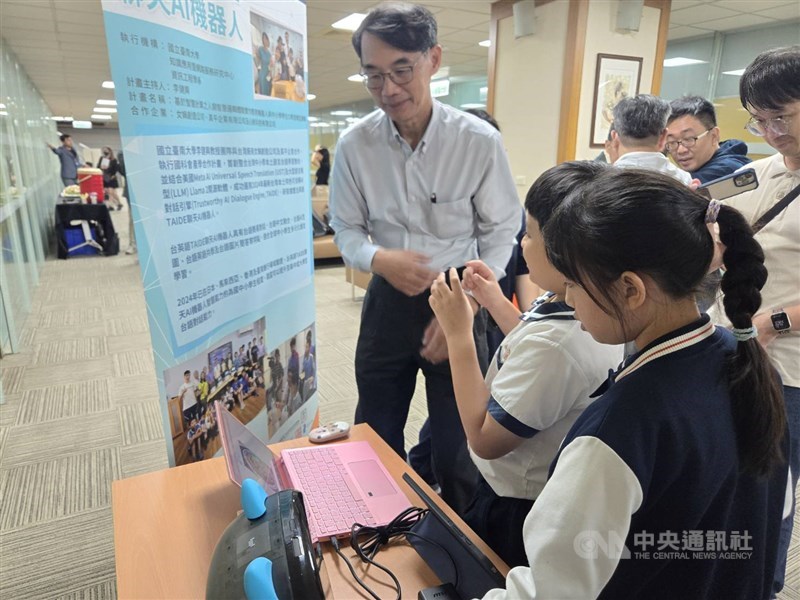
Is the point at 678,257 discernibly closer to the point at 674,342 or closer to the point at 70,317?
the point at 674,342

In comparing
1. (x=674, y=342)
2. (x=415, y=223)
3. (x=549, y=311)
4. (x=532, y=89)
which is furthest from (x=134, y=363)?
(x=532, y=89)

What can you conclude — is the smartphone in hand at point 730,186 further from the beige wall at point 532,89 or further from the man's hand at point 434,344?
the beige wall at point 532,89

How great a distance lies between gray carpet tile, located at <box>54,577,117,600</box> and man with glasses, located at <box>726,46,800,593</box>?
6.11 ft

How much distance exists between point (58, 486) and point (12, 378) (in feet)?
4.53

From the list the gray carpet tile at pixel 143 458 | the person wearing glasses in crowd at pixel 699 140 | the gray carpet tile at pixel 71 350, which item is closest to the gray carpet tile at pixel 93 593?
the gray carpet tile at pixel 143 458

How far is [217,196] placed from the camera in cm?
132

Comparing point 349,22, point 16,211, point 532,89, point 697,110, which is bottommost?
point 16,211

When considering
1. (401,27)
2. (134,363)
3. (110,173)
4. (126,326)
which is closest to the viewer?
(401,27)

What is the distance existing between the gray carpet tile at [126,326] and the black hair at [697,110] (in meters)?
3.77

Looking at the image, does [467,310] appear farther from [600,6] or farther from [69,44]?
[69,44]

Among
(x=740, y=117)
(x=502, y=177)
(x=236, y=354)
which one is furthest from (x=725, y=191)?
(x=740, y=117)

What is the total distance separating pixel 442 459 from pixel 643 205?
1.01 m

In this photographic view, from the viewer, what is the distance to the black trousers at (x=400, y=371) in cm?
150

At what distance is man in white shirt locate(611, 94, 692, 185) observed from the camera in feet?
5.90
